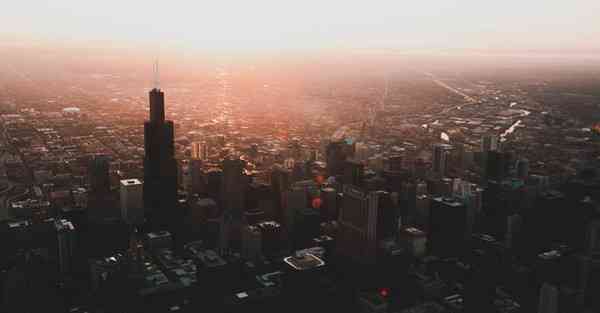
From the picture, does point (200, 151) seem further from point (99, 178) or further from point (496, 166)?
point (496, 166)

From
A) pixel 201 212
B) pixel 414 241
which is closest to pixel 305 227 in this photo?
pixel 414 241

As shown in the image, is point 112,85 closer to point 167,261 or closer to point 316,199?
point 316,199

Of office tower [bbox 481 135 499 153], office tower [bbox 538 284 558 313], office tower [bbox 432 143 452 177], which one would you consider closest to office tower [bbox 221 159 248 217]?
office tower [bbox 538 284 558 313]

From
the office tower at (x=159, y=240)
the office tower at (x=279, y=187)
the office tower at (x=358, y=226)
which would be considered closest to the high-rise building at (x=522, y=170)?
the office tower at (x=279, y=187)

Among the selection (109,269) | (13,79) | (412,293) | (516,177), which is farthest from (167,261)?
(13,79)

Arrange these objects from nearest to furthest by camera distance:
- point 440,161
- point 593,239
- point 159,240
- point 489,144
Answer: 1. point 593,239
2. point 159,240
3. point 440,161
4. point 489,144

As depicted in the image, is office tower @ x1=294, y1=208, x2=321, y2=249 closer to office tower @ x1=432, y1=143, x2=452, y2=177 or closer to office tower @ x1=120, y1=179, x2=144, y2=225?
office tower @ x1=120, y1=179, x2=144, y2=225
